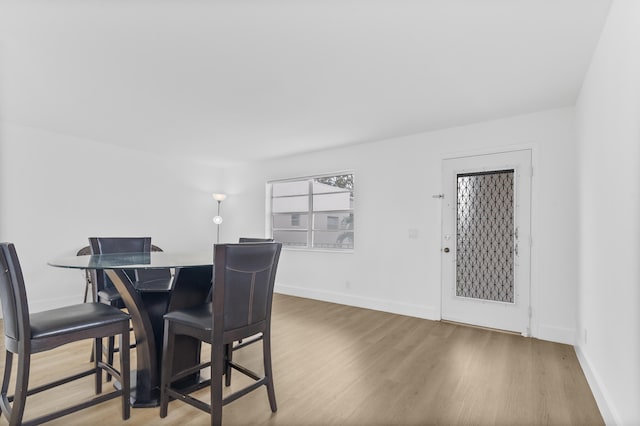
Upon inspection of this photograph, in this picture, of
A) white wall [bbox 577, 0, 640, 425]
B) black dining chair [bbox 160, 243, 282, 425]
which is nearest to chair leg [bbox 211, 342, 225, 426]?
black dining chair [bbox 160, 243, 282, 425]

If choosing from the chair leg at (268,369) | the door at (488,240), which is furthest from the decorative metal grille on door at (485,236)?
the chair leg at (268,369)

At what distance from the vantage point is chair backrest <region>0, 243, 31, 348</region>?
1562 millimetres

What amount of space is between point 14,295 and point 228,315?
107cm

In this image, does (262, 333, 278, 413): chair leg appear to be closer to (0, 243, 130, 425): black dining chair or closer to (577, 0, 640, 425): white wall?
(0, 243, 130, 425): black dining chair

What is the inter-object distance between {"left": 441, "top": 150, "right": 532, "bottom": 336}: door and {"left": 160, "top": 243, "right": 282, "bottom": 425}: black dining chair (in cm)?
279

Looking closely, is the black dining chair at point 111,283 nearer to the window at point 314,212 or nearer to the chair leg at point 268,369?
the chair leg at point 268,369

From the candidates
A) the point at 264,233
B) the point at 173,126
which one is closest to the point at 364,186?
the point at 264,233

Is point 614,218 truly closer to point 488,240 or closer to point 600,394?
point 600,394

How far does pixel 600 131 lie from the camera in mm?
2125

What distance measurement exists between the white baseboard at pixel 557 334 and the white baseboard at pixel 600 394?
538mm

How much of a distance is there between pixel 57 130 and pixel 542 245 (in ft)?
20.3

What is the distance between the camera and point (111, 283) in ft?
8.97

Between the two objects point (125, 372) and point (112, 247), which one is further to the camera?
point (112, 247)

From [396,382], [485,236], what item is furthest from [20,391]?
[485,236]
